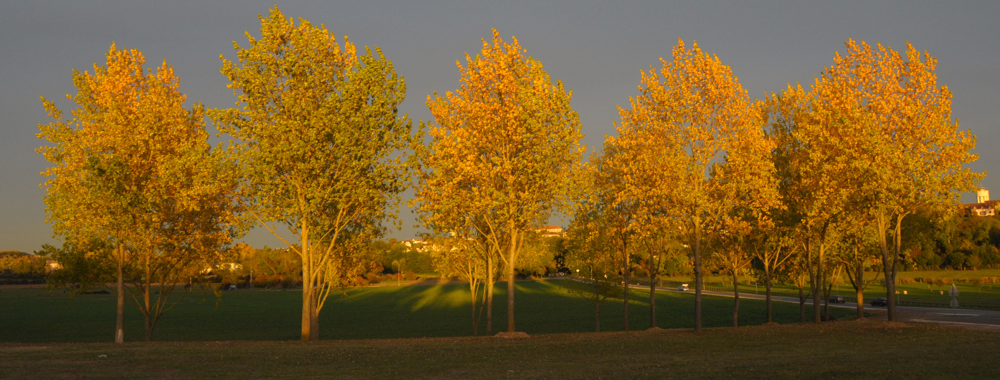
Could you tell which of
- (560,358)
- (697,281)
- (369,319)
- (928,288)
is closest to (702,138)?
(697,281)

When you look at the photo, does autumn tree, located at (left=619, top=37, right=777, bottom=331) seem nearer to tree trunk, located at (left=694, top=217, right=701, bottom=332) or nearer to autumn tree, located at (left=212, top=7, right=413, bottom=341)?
tree trunk, located at (left=694, top=217, right=701, bottom=332)

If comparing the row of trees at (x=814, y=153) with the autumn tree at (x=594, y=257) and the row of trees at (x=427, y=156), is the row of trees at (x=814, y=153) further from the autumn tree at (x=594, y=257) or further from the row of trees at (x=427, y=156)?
the autumn tree at (x=594, y=257)

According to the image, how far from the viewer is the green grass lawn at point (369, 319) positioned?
6494 cm

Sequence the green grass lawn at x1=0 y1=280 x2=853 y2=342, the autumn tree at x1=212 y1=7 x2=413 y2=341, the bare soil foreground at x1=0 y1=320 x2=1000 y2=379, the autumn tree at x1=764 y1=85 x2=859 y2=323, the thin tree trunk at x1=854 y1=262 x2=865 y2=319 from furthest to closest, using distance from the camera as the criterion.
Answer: the green grass lawn at x1=0 y1=280 x2=853 y2=342 → the thin tree trunk at x1=854 y1=262 x2=865 y2=319 → the autumn tree at x1=764 y1=85 x2=859 y2=323 → the autumn tree at x1=212 y1=7 x2=413 y2=341 → the bare soil foreground at x1=0 y1=320 x2=1000 y2=379

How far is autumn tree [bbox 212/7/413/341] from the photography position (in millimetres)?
26422

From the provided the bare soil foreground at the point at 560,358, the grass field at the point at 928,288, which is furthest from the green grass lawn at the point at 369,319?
the bare soil foreground at the point at 560,358

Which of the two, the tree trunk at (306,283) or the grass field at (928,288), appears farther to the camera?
the grass field at (928,288)

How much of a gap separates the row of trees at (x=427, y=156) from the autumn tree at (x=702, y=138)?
3.2 inches

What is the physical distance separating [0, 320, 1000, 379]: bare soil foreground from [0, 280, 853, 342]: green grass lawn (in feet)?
108

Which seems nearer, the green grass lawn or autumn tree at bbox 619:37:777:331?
autumn tree at bbox 619:37:777:331

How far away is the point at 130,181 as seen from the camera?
31.4 metres

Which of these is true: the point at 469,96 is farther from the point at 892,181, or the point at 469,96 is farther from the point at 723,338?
the point at 892,181

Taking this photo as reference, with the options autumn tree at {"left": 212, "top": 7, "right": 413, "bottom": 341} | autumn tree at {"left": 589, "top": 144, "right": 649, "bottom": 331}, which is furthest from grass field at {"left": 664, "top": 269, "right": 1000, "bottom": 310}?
autumn tree at {"left": 212, "top": 7, "right": 413, "bottom": 341}

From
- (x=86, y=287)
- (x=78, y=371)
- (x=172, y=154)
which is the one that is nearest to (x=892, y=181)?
(x=78, y=371)
